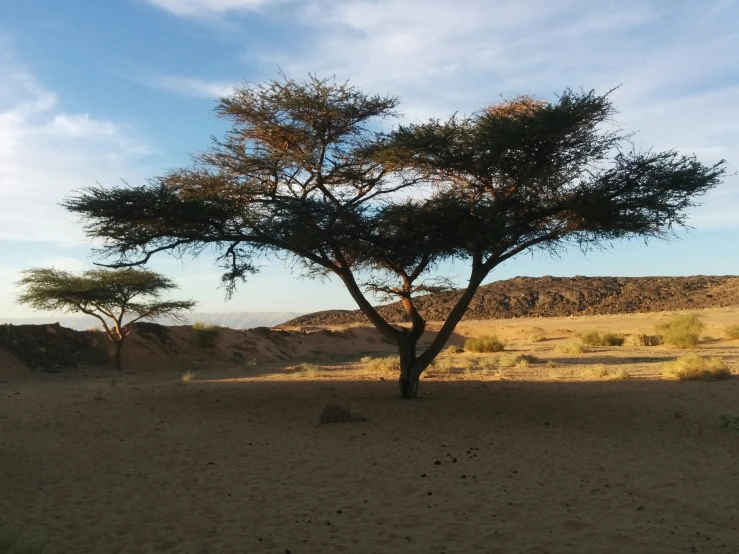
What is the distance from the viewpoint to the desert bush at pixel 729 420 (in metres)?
10.8

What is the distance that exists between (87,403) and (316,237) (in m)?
6.92

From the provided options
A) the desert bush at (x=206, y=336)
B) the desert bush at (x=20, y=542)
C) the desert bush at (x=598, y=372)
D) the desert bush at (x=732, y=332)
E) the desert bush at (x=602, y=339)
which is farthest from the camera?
the desert bush at (x=206, y=336)

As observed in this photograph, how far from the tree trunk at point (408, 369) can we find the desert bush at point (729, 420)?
5.95 meters

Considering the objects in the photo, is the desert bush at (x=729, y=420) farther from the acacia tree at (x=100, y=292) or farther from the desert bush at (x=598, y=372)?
the acacia tree at (x=100, y=292)

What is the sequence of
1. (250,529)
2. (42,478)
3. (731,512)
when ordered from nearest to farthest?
(250,529)
(731,512)
(42,478)

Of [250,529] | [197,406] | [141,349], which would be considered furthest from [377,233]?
[141,349]

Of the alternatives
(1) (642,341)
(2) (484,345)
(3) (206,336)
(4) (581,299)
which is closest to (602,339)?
(1) (642,341)

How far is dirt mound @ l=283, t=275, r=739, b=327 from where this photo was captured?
58031mm

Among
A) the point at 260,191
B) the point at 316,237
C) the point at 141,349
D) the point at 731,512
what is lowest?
the point at 731,512

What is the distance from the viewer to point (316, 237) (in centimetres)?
1193

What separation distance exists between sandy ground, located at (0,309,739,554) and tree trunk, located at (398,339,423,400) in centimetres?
37

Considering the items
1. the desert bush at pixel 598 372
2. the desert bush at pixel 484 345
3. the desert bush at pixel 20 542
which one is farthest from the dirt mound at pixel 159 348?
the desert bush at pixel 20 542

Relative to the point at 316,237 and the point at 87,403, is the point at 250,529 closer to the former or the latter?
the point at 316,237

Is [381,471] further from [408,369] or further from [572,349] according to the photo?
[572,349]
